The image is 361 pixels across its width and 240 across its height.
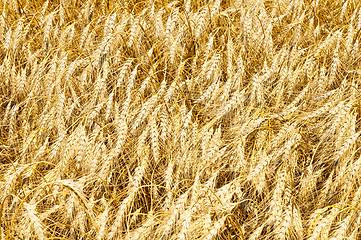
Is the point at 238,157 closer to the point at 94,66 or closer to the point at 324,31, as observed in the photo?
the point at 94,66

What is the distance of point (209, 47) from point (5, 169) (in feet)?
4.94

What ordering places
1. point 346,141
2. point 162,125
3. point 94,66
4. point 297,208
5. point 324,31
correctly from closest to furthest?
point 297,208 → point 346,141 → point 162,125 → point 94,66 → point 324,31

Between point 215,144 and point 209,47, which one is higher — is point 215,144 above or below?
below

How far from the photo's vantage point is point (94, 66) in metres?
2.47

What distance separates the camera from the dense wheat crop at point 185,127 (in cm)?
175

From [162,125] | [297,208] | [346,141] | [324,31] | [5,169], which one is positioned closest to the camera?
[297,208]

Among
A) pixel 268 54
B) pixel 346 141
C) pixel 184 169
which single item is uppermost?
pixel 268 54

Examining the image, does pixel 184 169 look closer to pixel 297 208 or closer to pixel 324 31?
pixel 297 208

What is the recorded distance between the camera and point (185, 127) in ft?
6.89

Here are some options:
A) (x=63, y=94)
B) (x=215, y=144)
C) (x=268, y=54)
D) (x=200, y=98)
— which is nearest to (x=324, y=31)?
(x=268, y=54)

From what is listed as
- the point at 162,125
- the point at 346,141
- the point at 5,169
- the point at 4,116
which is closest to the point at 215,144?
the point at 162,125

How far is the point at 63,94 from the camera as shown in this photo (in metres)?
2.27

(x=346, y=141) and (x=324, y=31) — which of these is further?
(x=324, y=31)

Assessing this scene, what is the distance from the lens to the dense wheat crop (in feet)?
5.74
